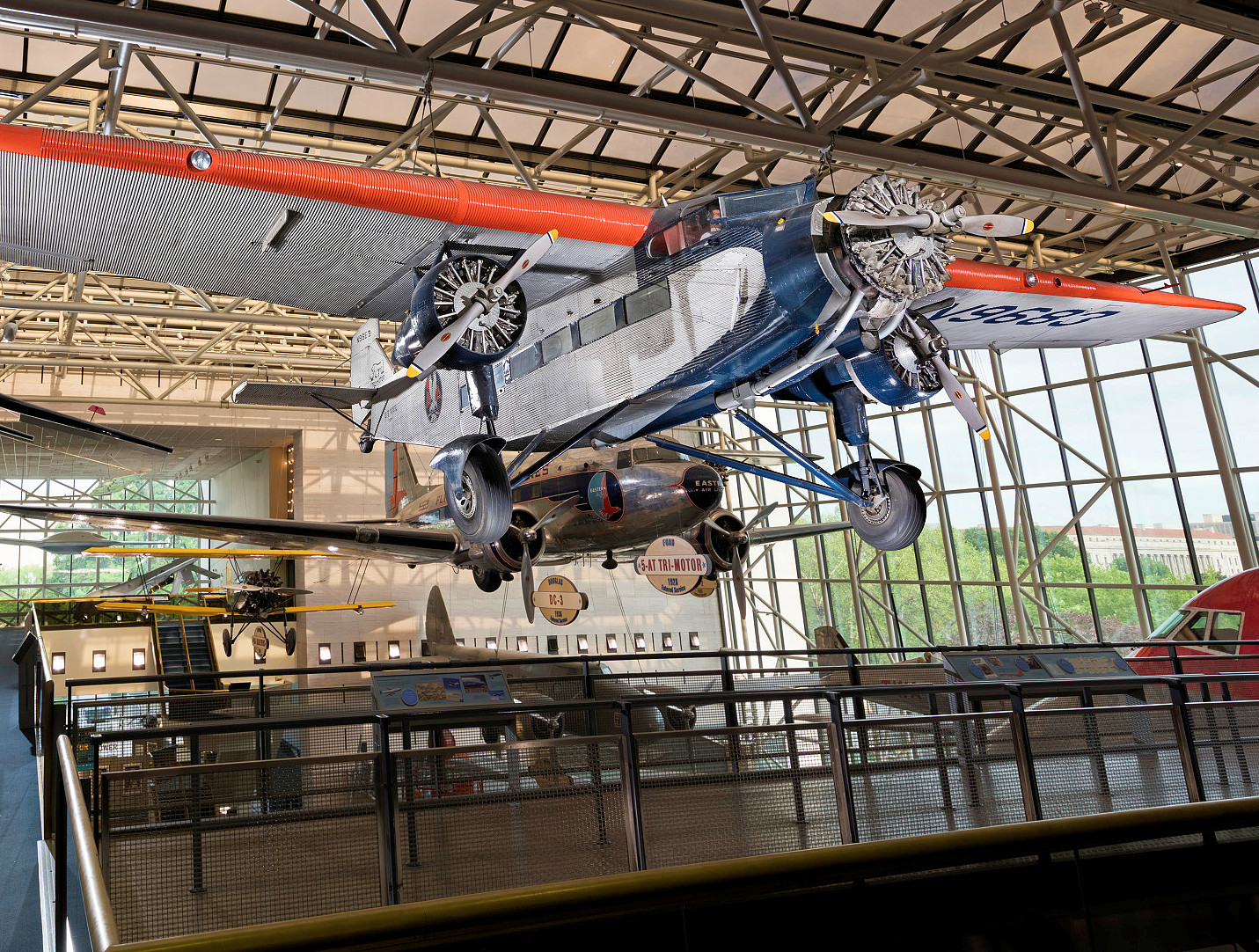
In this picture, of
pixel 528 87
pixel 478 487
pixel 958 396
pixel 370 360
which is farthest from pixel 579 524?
pixel 958 396

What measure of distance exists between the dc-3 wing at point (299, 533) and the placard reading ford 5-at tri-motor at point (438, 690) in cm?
669

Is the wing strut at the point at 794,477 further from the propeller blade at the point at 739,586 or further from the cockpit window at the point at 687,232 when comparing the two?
the propeller blade at the point at 739,586

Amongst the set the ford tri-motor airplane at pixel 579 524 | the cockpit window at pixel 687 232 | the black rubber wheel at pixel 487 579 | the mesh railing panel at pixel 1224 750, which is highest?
the cockpit window at pixel 687 232

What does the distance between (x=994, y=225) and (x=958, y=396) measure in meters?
1.33

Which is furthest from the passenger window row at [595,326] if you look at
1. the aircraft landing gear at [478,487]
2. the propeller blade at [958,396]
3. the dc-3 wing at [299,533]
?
the dc-3 wing at [299,533]

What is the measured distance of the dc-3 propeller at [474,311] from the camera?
6.76 metres

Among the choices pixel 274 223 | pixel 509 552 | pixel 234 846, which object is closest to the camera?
pixel 234 846

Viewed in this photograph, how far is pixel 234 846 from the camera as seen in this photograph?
13.4 feet

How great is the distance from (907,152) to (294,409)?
70.5 ft

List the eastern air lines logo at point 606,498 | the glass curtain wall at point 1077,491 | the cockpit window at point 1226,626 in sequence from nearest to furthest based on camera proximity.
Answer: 1. the cockpit window at point 1226,626
2. the eastern air lines logo at point 606,498
3. the glass curtain wall at point 1077,491

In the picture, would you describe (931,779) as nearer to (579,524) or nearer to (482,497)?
(482,497)

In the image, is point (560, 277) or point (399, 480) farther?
point (399, 480)

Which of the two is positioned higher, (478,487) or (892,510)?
(478,487)

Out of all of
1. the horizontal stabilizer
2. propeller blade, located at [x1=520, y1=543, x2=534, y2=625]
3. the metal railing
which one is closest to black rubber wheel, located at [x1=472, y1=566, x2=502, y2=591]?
propeller blade, located at [x1=520, y1=543, x2=534, y2=625]
